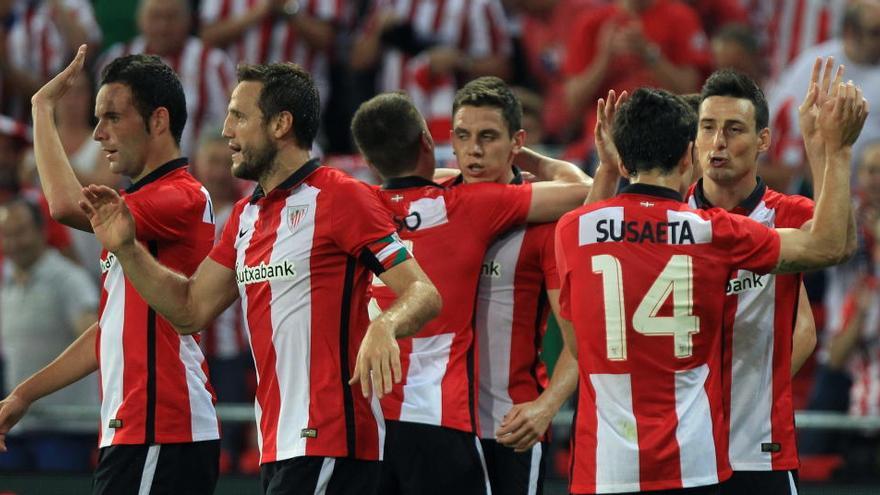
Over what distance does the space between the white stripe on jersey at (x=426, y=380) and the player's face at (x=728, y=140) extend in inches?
49.5

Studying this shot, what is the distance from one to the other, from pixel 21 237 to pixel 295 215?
4.98 metres

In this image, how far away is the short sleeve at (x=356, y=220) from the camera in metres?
5.42

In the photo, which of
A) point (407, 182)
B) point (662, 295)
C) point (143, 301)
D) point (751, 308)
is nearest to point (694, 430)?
point (662, 295)

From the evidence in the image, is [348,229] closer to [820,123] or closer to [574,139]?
[820,123]

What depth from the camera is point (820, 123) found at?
5355mm

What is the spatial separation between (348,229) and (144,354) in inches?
38.6

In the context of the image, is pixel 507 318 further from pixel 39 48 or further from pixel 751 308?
pixel 39 48

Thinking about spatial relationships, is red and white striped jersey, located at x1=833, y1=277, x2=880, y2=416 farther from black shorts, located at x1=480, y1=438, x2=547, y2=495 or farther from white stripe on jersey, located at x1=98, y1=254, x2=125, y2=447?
white stripe on jersey, located at x1=98, y1=254, x2=125, y2=447

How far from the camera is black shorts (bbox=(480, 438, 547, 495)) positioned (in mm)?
6395

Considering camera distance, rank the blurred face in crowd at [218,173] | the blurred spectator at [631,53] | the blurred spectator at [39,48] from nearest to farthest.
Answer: the blurred face in crowd at [218,173]
the blurred spectator at [631,53]
the blurred spectator at [39,48]

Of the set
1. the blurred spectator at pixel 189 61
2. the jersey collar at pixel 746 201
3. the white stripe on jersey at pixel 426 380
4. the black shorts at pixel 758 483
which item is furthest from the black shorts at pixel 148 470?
the blurred spectator at pixel 189 61

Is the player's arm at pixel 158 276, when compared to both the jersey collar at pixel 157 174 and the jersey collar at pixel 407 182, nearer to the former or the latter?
the jersey collar at pixel 157 174

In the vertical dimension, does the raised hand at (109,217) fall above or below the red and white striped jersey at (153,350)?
above

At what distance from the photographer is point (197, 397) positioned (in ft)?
19.2
